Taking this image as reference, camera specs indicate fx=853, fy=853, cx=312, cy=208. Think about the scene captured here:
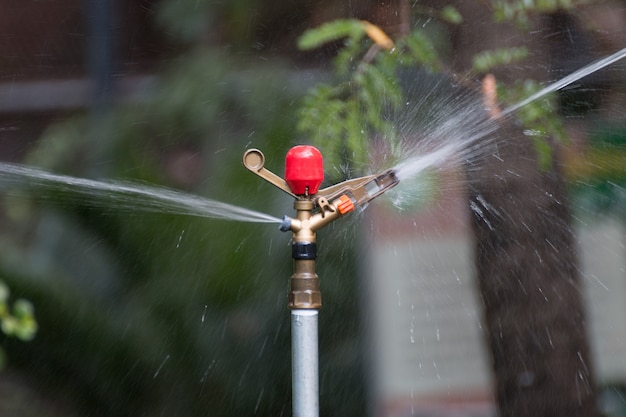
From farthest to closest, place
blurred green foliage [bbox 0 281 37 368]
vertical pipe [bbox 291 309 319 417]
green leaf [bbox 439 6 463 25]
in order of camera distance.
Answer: green leaf [bbox 439 6 463 25] < blurred green foliage [bbox 0 281 37 368] < vertical pipe [bbox 291 309 319 417]

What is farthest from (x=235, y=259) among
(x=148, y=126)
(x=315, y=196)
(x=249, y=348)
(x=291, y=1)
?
(x=315, y=196)

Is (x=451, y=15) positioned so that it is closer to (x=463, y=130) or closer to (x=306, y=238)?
(x=463, y=130)

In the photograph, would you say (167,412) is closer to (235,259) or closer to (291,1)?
(235,259)

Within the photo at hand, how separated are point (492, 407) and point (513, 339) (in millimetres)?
148

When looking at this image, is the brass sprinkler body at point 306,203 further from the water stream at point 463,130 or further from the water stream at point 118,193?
the water stream at point 118,193

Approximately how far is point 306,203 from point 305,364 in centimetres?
18

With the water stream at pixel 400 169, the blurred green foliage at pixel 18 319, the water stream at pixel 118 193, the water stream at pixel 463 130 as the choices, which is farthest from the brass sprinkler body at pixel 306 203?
the blurred green foliage at pixel 18 319

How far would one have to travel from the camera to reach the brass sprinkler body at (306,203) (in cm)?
91

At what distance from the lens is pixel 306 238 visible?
0.94 metres

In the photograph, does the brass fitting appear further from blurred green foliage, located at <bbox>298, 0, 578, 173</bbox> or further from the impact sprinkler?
blurred green foliage, located at <bbox>298, 0, 578, 173</bbox>

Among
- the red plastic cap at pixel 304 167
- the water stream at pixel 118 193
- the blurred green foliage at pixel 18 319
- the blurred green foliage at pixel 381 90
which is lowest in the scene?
the blurred green foliage at pixel 18 319

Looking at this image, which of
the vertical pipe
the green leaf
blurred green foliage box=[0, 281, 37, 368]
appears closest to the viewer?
the vertical pipe

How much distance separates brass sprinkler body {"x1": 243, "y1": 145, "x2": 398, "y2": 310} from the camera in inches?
36.0

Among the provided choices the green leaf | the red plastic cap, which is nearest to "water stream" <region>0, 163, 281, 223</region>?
the green leaf
